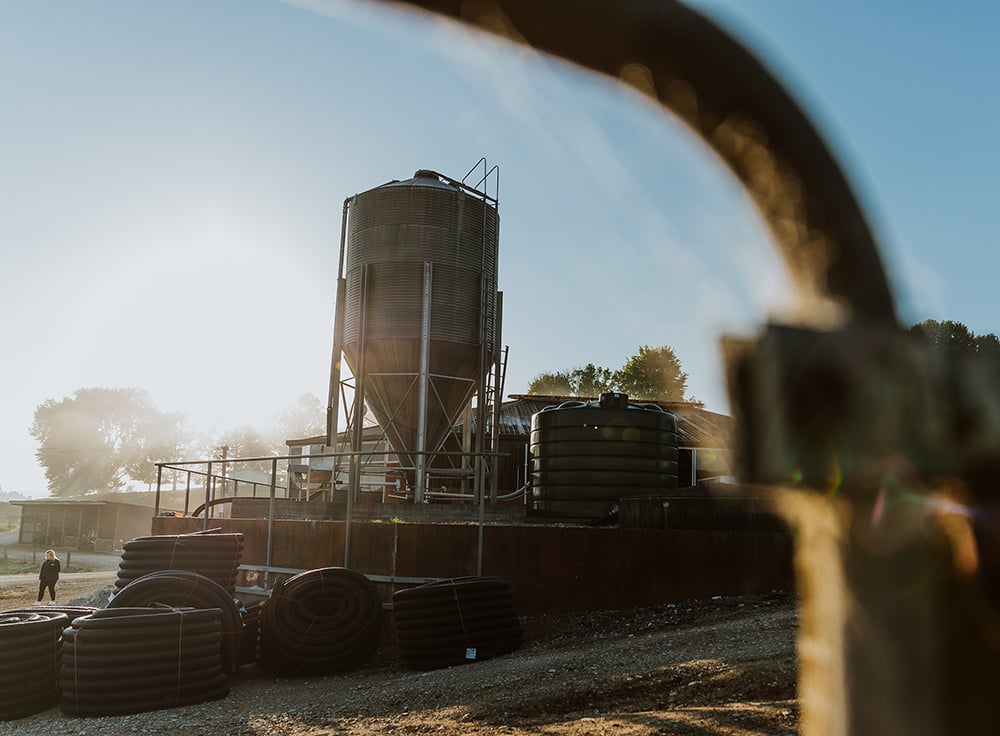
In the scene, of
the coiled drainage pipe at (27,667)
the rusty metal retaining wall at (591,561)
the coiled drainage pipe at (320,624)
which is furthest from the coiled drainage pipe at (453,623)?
the coiled drainage pipe at (27,667)

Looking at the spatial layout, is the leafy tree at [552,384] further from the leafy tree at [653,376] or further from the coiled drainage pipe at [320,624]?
the coiled drainage pipe at [320,624]

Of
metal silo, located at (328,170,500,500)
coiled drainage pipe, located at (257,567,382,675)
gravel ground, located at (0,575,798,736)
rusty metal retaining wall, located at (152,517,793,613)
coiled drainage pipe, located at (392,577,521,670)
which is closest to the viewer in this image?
gravel ground, located at (0,575,798,736)

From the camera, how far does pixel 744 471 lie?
783 millimetres

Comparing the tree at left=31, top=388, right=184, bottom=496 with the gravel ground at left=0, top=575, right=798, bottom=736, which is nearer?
the gravel ground at left=0, top=575, right=798, bottom=736

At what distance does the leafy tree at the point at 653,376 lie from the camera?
5612 centimetres

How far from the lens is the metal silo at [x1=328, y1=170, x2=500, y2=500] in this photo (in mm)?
17203

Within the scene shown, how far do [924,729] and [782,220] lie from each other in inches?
21.4

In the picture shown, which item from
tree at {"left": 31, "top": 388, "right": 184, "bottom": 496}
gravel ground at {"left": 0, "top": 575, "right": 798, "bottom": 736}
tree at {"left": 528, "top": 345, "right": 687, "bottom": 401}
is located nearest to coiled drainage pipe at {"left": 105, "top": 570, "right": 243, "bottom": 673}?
gravel ground at {"left": 0, "top": 575, "right": 798, "bottom": 736}

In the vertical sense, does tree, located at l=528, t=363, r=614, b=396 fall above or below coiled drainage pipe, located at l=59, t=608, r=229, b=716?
above

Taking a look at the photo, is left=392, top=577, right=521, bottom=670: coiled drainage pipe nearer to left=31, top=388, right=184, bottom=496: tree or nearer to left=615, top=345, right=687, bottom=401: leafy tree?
left=615, top=345, right=687, bottom=401: leafy tree

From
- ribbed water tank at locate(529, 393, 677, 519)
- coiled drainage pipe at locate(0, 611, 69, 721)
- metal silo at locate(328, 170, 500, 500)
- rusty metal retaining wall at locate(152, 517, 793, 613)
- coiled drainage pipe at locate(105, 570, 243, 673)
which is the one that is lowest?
coiled drainage pipe at locate(0, 611, 69, 721)

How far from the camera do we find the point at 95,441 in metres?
95.9

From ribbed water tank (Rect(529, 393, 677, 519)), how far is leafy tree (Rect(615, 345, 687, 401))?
4072cm

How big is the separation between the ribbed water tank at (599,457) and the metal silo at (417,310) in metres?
2.85
